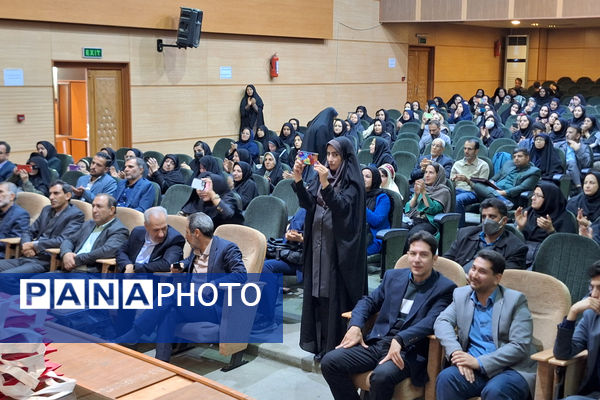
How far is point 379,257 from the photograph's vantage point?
234 inches

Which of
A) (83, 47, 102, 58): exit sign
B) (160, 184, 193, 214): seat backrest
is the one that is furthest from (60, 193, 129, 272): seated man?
(83, 47, 102, 58): exit sign

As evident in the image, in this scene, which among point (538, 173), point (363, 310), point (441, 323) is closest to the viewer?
point (441, 323)

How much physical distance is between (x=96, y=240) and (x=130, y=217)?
0.32m

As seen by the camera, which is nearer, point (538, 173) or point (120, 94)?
point (538, 173)

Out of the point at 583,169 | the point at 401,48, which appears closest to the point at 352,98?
the point at 401,48

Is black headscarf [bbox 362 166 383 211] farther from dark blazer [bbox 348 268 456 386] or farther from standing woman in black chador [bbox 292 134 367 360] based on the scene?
dark blazer [bbox 348 268 456 386]

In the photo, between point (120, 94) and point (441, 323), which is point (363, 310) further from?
point (120, 94)

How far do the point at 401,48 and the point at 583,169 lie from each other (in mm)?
9971

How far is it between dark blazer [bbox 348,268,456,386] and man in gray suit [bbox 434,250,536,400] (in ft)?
0.37

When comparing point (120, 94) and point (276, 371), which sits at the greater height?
point (120, 94)

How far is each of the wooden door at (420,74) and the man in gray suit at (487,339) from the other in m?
15.7

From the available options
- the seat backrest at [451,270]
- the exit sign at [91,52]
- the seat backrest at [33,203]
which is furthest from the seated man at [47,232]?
the exit sign at [91,52]

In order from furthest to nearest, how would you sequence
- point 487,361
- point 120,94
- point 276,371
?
point 120,94 → point 276,371 → point 487,361

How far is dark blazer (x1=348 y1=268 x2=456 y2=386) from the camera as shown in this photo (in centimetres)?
365
